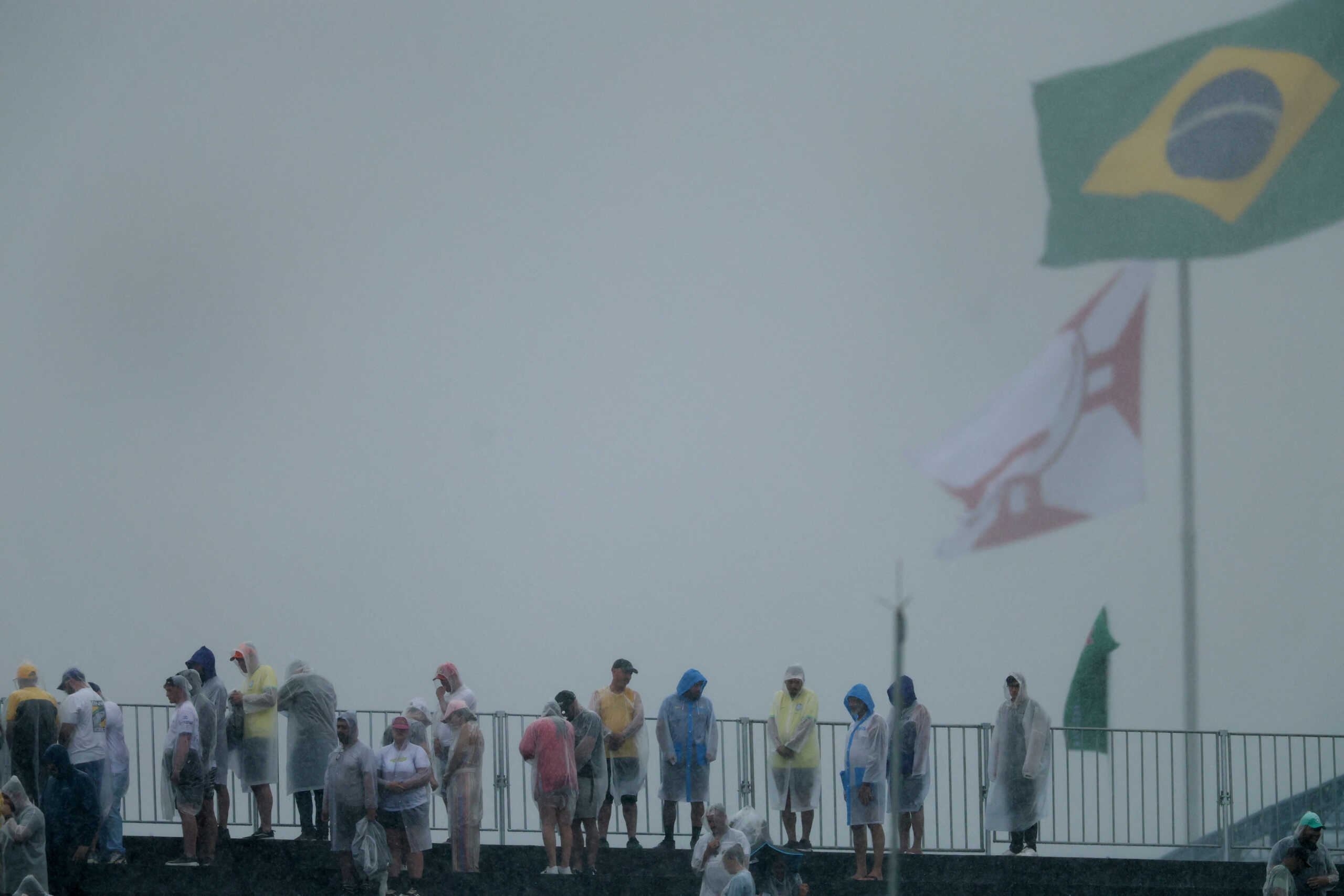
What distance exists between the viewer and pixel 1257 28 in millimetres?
16172

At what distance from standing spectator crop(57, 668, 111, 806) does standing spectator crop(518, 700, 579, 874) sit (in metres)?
2.88

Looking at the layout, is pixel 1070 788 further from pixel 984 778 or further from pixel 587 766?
pixel 587 766

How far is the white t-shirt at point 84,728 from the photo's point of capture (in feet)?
34.7

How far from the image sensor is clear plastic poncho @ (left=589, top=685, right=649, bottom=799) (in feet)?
36.0

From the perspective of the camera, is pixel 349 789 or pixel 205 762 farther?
pixel 205 762

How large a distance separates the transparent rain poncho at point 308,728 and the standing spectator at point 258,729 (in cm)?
11

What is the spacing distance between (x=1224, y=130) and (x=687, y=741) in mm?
9170

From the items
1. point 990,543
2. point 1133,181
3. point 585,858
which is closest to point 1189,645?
point 990,543

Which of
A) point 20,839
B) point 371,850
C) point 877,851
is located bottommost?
point 877,851

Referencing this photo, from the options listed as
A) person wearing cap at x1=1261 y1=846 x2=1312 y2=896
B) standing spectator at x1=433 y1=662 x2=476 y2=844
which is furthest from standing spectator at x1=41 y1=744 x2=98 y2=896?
person wearing cap at x1=1261 y1=846 x2=1312 y2=896

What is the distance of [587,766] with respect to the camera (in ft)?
34.6

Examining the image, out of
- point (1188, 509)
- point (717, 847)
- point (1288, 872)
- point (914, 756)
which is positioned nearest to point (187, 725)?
point (717, 847)

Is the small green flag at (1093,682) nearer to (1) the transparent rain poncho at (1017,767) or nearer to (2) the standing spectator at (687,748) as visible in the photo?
(1) the transparent rain poncho at (1017,767)

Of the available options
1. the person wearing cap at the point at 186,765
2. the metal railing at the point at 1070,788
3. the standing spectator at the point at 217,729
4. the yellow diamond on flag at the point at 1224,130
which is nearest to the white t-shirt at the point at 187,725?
the person wearing cap at the point at 186,765
